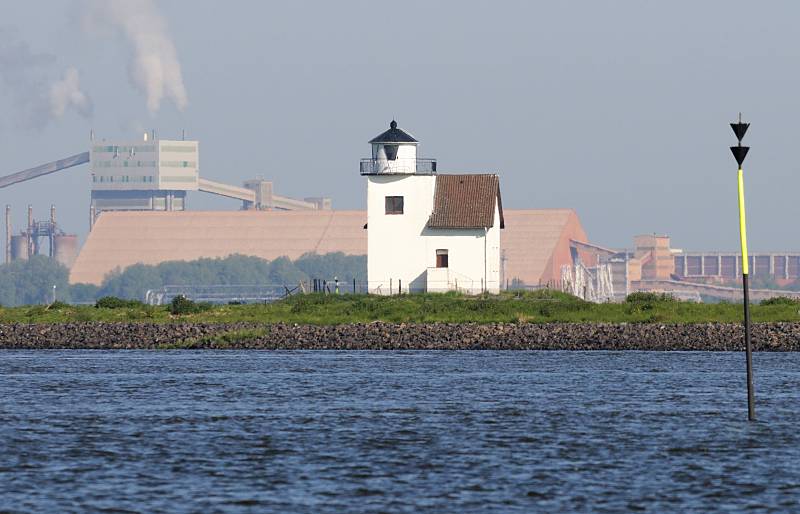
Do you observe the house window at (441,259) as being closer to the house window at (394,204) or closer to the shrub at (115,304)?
the house window at (394,204)

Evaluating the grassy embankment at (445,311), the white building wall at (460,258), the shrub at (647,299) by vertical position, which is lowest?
the grassy embankment at (445,311)

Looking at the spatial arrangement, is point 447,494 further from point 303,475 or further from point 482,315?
point 482,315

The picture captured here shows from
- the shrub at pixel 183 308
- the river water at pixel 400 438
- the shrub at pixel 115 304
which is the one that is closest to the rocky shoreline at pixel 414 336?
the shrub at pixel 183 308

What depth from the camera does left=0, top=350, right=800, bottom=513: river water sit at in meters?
26.9

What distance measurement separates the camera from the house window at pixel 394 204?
83.4 metres

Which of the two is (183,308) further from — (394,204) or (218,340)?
(394,204)

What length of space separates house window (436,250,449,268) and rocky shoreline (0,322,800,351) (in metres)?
9.49

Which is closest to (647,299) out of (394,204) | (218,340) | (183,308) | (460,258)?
(460,258)

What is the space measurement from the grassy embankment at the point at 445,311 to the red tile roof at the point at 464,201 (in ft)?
13.6

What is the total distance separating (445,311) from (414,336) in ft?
20.0

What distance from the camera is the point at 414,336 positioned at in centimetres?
7150

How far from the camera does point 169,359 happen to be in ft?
212

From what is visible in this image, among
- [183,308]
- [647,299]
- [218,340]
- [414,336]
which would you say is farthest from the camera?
[183,308]

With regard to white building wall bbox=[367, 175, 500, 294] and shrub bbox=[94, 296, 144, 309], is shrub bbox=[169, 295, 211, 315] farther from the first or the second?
white building wall bbox=[367, 175, 500, 294]
